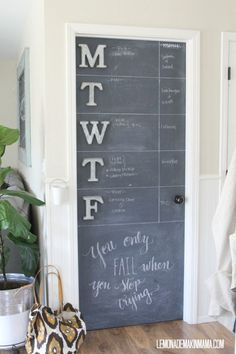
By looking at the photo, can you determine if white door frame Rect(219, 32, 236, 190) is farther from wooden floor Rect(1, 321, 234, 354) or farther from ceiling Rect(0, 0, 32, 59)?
ceiling Rect(0, 0, 32, 59)

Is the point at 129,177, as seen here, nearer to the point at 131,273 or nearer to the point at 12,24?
the point at 131,273

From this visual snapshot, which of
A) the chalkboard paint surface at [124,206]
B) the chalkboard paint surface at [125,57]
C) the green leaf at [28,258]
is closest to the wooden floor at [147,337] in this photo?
the green leaf at [28,258]

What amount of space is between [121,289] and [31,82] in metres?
1.91

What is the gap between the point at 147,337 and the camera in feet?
9.36

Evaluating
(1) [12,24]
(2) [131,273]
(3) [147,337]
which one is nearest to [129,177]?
(2) [131,273]

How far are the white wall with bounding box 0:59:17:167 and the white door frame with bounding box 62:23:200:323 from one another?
3.11m

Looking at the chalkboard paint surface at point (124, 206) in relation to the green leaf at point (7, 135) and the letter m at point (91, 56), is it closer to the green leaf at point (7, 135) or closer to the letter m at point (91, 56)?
the green leaf at point (7, 135)

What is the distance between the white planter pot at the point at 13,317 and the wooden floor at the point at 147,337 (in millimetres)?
420

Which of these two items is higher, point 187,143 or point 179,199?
point 187,143

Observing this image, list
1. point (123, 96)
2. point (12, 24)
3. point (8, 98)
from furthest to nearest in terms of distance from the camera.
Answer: point (8, 98)
point (12, 24)
point (123, 96)

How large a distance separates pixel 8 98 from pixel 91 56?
3239mm

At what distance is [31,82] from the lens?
141 inches

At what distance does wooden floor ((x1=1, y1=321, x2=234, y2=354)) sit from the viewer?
267 centimetres

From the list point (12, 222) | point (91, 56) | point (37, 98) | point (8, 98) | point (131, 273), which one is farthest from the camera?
point (8, 98)
